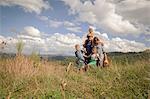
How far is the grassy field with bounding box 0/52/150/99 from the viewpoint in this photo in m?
5.39

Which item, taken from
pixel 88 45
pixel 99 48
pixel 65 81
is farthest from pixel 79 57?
pixel 65 81

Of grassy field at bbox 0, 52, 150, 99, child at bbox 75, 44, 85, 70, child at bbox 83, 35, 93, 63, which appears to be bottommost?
grassy field at bbox 0, 52, 150, 99

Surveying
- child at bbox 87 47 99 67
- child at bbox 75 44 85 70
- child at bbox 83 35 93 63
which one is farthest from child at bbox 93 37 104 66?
child at bbox 75 44 85 70

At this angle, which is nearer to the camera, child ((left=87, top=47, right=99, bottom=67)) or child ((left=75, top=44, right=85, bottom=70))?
child ((left=87, top=47, right=99, bottom=67))

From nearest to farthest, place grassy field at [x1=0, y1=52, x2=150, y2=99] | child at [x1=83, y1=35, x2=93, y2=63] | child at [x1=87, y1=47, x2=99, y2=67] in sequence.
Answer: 1. grassy field at [x1=0, y1=52, x2=150, y2=99]
2. child at [x1=87, y1=47, x2=99, y2=67]
3. child at [x1=83, y1=35, x2=93, y2=63]

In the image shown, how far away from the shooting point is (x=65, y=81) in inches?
240

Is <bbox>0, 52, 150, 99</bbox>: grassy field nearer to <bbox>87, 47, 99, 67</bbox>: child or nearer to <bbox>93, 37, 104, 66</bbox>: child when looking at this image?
<bbox>87, 47, 99, 67</bbox>: child

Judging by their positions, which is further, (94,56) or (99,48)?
(99,48)

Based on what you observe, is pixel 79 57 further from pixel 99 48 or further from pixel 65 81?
pixel 65 81

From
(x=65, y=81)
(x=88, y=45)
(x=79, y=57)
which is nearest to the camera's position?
(x=65, y=81)

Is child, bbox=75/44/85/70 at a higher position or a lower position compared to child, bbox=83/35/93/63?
lower

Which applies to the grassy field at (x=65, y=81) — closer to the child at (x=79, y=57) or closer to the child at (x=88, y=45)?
the child at (x=79, y=57)

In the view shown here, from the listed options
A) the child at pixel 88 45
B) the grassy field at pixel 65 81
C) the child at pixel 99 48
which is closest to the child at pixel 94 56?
the child at pixel 99 48

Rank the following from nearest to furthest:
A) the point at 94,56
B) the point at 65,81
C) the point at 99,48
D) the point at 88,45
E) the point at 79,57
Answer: the point at 65,81 < the point at 94,56 < the point at 99,48 < the point at 79,57 < the point at 88,45
